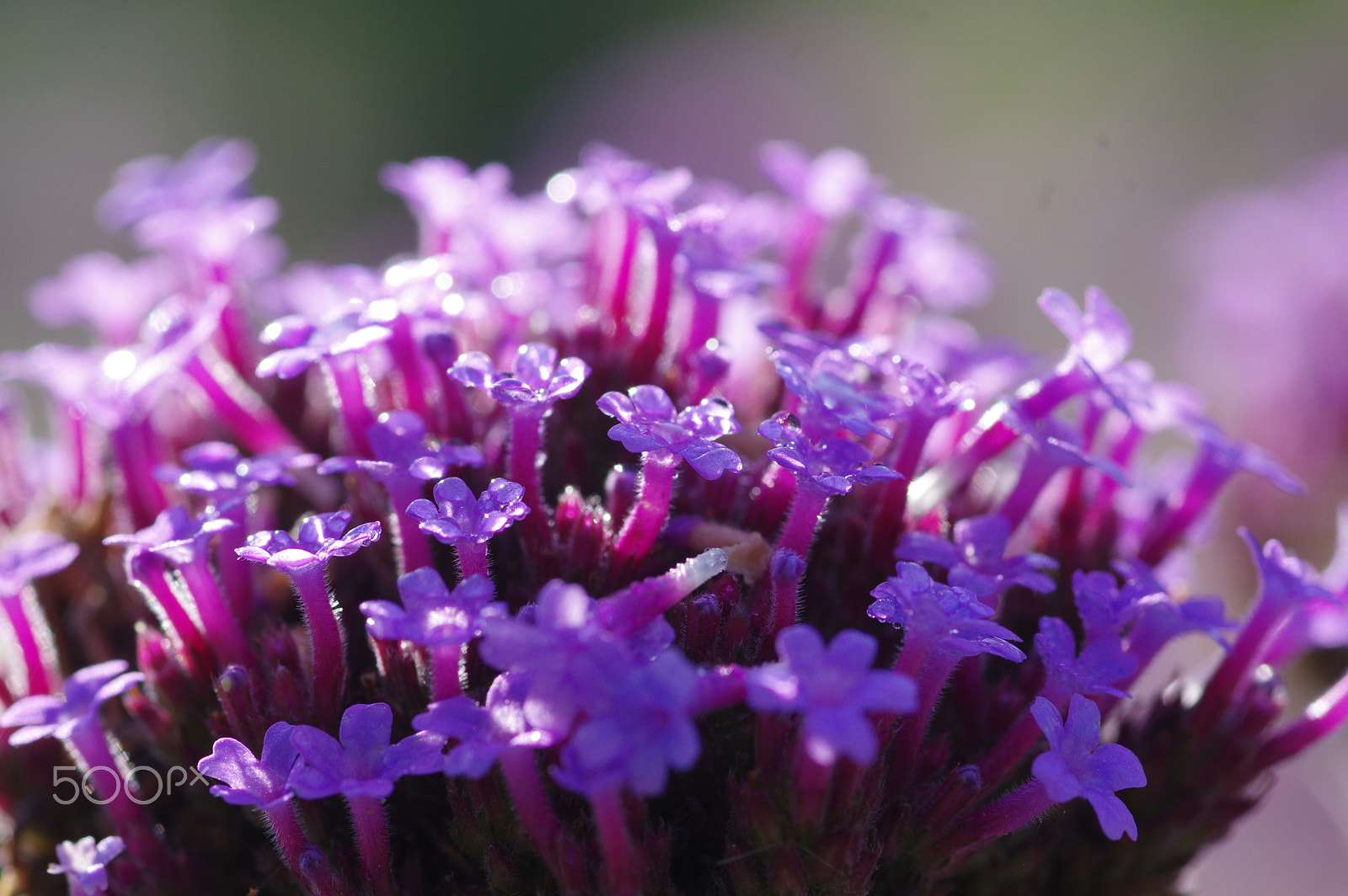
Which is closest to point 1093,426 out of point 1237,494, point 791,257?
point 791,257

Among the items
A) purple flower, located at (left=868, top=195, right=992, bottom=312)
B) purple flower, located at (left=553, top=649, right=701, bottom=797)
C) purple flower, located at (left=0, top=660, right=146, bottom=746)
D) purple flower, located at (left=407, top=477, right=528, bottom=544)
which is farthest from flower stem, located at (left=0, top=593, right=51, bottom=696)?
purple flower, located at (left=868, top=195, right=992, bottom=312)

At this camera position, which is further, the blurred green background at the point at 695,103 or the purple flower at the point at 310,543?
the blurred green background at the point at 695,103

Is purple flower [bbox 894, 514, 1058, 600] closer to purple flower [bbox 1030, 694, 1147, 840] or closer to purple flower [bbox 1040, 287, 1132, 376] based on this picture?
purple flower [bbox 1030, 694, 1147, 840]

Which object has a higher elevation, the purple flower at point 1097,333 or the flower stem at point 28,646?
the purple flower at point 1097,333

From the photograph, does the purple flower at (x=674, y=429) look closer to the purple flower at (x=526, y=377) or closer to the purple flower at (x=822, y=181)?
the purple flower at (x=526, y=377)

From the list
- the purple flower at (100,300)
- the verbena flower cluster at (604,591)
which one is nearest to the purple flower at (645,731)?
the verbena flower cluster at (604,591)

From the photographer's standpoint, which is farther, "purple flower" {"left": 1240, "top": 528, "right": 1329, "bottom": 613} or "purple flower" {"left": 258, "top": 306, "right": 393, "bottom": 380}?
"purple flower" {"left": 1240, "top": 528, "right": 1329, "bottom": 613}
